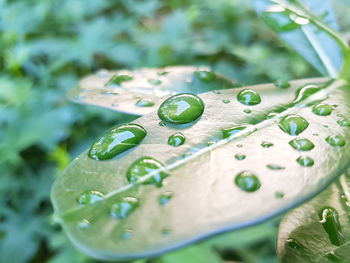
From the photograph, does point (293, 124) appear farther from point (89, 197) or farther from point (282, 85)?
point (89, 197)

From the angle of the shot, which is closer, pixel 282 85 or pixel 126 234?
pixel 126 234

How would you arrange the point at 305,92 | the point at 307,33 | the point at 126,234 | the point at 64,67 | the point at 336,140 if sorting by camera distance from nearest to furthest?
1. the point at 126,234
2. the point at 336,140
3. the point at 305,92
4. the point at 307,33
5. the point at 64,67

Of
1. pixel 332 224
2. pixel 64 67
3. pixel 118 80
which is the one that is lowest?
pixel 64 67

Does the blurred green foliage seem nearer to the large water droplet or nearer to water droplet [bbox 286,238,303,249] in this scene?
water droplet [bbox 286,238,303,249]

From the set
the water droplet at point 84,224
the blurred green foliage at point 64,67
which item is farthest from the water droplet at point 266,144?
the blurred green foliage at point 64,67

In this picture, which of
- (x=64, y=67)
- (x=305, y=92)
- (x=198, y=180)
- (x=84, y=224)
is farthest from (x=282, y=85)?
(x=64, y=67)

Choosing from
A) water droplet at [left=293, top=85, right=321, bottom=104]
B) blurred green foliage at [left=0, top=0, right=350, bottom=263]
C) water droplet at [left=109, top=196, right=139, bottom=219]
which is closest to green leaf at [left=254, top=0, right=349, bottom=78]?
water droplet at [left=293, top=85, right=321, bottom=104]
